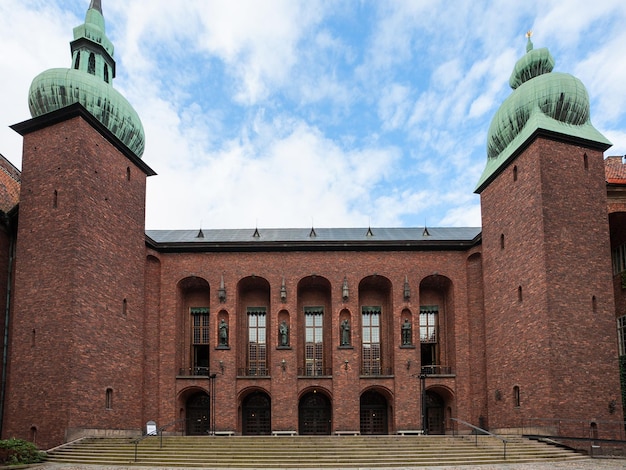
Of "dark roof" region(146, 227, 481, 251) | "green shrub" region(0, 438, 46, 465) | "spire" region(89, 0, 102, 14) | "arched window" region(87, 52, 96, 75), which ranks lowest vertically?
"green shrub" region(0, 438, 46, 465)

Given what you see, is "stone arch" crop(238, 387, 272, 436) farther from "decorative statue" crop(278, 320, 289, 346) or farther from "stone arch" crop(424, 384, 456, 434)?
"stone arch" crop(424, 384, 456, 434)

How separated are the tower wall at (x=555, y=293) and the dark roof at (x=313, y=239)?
5365mm

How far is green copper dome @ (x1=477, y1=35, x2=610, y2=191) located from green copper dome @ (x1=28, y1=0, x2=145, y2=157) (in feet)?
57.7

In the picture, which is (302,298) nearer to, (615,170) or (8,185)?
(8,185)

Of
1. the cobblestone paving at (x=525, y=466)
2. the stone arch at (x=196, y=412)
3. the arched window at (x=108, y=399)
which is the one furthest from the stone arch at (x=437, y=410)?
the arched window at (x=108, y=399)

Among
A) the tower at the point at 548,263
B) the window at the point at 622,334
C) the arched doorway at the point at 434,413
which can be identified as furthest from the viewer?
the arched doorway at the point at 434,413

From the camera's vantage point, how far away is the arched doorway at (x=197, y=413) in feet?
109

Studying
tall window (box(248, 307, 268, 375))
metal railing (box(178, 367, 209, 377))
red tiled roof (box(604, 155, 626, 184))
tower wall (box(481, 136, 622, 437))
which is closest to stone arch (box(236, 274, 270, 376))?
tall window (box(248, 307, 268, 375))

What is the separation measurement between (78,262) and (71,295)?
53.8 inches

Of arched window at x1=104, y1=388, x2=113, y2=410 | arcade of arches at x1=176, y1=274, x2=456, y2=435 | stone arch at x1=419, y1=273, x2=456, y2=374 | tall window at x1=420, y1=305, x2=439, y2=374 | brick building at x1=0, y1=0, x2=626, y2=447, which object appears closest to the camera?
brick building at x1=0, y1=0, x2=626, y2=447

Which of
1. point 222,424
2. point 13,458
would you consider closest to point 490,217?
point 222,424

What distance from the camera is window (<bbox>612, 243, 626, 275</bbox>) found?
29.5 m

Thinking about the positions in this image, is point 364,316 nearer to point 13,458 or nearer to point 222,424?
point 222,424

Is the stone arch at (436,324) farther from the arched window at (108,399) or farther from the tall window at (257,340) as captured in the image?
the arched window at (108,399)
